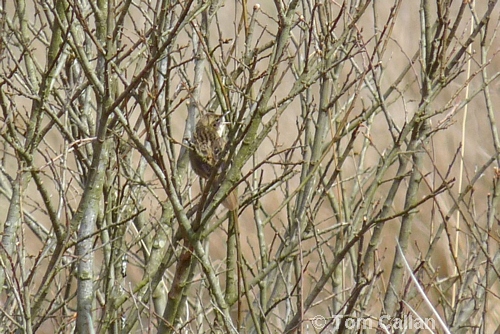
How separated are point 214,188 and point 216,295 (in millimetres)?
466

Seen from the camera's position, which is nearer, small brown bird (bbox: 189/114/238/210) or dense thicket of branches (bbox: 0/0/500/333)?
dense thicket of branches (bbox: 0/0/500/333)

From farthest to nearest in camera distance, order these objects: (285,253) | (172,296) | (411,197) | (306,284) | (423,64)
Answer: (306,284) < (411,197) < (423,64) < (285,253) < (172,296)

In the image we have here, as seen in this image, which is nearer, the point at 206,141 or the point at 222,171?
the point at 222,171

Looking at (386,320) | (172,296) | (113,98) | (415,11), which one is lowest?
(386,320)

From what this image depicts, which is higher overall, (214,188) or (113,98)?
(113,98)

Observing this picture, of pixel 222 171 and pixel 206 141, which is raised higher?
pixel 206 141

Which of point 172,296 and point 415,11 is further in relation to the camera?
point 415,11

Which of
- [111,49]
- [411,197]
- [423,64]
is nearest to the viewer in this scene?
[111,49]

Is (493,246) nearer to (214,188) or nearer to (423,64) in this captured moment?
(423,64)

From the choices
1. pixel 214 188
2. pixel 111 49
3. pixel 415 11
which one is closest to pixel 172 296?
pixel 214 188

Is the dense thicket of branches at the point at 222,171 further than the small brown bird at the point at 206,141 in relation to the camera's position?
No

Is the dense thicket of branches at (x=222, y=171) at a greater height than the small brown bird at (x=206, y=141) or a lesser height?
lesser

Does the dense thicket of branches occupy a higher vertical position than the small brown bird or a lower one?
lower

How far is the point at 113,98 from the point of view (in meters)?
2.94
